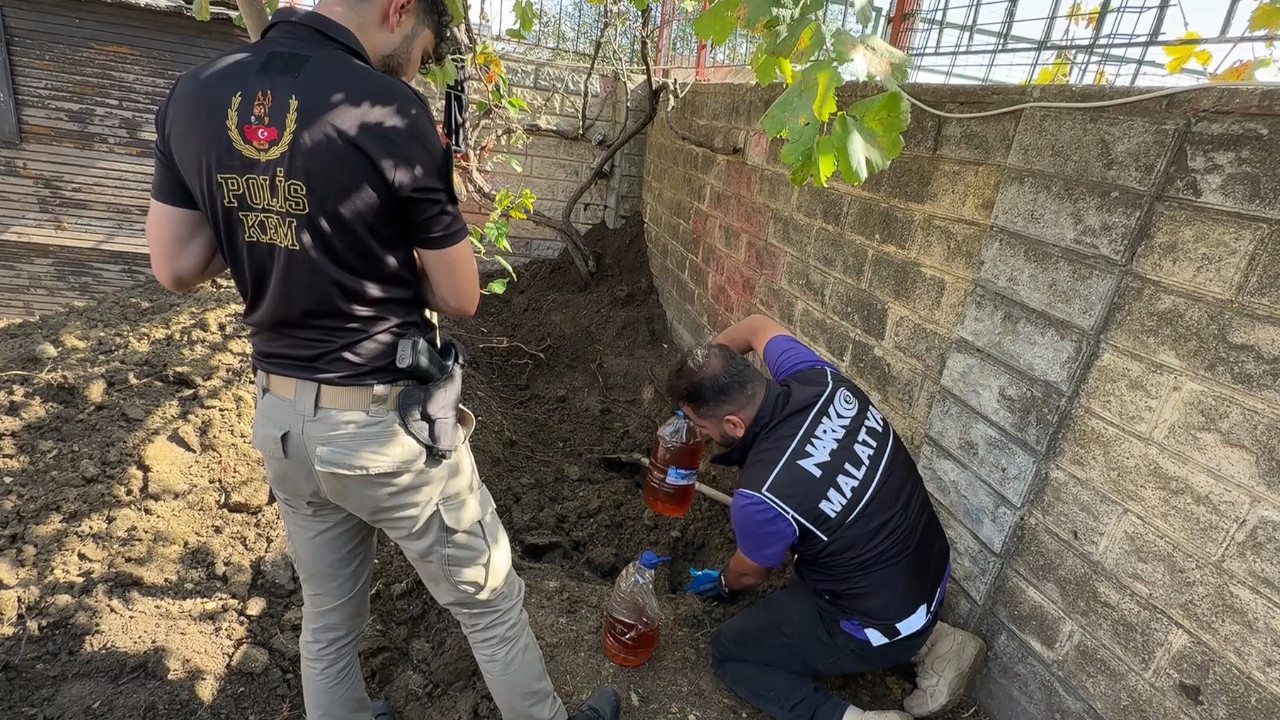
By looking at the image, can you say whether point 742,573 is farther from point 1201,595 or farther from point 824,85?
point 824,85

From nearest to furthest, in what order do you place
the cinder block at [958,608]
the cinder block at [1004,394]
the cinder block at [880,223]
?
the cinder block at [1004,394] → the cinder block at [958,608] → the cinder block at [880,223]

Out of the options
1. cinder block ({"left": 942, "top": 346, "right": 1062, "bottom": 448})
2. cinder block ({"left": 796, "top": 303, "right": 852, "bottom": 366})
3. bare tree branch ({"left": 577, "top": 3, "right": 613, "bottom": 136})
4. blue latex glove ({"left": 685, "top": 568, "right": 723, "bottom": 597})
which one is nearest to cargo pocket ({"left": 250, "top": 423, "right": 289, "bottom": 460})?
blue latex glove ({"left": 685, "top": 568, "right": 723, "bottom": 597})

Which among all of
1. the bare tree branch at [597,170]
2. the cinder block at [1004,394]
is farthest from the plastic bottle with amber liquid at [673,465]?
the bare tree branch at [597,170]

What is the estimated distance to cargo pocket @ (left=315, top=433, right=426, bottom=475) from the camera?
147 cm

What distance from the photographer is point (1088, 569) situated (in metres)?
1.84

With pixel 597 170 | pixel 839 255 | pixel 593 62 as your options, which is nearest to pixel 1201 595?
pixel 839 255

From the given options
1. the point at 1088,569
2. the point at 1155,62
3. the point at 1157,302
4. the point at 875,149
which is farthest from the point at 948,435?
the point at 1155,62

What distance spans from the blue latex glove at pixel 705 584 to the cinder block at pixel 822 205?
5.40ft

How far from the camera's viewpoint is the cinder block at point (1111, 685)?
5.60 feet

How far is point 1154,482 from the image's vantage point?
5.42ft

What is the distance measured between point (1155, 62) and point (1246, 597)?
145 cm

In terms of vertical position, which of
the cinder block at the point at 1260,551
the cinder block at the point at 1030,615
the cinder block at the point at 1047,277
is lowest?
the cinder block at the point at 1030,615

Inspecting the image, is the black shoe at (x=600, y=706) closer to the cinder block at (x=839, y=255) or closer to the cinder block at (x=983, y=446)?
the cinder block at (x=983, y=446)

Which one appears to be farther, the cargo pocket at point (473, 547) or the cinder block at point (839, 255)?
the cinder block at point (839, 255)
